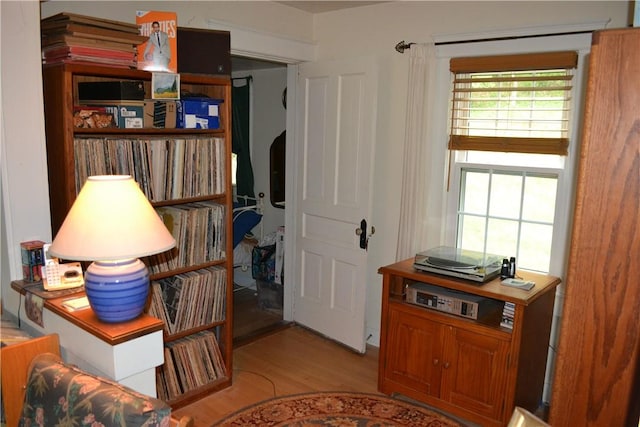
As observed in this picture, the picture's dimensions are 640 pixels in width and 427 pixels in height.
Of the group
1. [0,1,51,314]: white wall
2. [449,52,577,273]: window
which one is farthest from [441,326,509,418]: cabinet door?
[0,1,51,314]: white wall

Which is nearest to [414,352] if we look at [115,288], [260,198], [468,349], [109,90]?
[468,349]

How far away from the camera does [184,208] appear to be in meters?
2.88

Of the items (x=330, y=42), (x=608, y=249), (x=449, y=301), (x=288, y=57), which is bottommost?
(x=449, y=301)

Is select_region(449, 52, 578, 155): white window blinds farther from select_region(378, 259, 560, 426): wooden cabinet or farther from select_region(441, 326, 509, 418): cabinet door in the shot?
select_region(441, 326, 509, 418): cabinet door

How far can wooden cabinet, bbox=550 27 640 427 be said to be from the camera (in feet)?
3.93

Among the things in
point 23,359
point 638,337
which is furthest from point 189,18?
point 638,337

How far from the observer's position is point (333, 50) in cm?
368

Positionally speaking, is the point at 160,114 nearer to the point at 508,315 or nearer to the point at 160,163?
the point at 160,163

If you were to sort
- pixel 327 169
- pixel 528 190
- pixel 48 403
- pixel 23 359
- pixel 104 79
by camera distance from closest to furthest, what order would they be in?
1. pixel 48 403
2. pixel 23 359
3. pixel 104 79
4. pixel 528 190
5. pixel 327 169

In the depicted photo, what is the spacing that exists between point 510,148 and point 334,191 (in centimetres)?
123

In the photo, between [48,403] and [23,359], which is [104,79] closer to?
[23,359]

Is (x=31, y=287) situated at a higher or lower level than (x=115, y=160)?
lower

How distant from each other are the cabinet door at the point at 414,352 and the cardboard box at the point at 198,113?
1460 millimetres

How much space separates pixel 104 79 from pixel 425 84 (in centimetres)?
183
